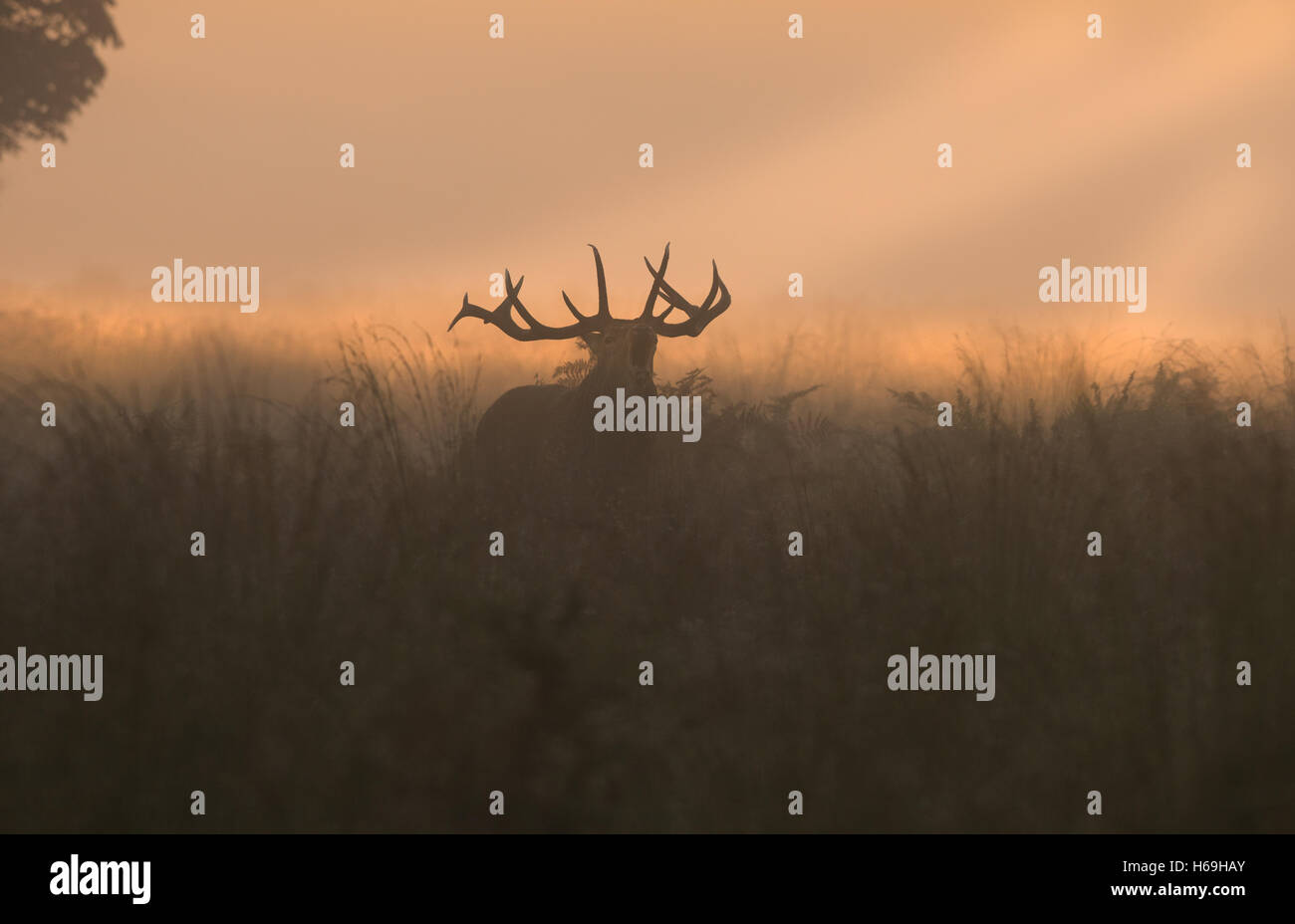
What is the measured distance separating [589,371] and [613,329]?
0.47 metres

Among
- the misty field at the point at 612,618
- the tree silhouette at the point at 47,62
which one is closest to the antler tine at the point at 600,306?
the misty field at the point at 612,618

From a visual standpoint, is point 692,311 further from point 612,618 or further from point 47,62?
point 47,62

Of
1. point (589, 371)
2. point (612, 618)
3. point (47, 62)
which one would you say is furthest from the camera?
point (47, 62)

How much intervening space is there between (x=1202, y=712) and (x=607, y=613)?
239cm

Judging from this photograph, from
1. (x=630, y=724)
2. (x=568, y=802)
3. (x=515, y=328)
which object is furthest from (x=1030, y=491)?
(x=515, y=328)

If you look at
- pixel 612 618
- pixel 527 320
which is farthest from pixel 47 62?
pixel 612 618

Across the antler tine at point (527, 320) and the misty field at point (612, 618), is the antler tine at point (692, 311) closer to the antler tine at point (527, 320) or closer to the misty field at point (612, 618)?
the antler tine at point (527, 320)

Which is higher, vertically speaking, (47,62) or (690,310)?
(47,62)

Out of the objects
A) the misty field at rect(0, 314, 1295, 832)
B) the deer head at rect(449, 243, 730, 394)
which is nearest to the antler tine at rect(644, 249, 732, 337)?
the deer head at rect(449, 243, 730, 394)

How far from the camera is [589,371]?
756cm

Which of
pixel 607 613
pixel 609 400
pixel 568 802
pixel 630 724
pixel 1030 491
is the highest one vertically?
pixel 609 400

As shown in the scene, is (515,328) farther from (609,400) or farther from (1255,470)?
(1255,470)

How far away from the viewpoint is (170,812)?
13.4ft

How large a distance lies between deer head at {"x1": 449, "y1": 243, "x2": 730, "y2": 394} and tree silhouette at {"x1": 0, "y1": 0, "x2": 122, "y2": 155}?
26.8ft
